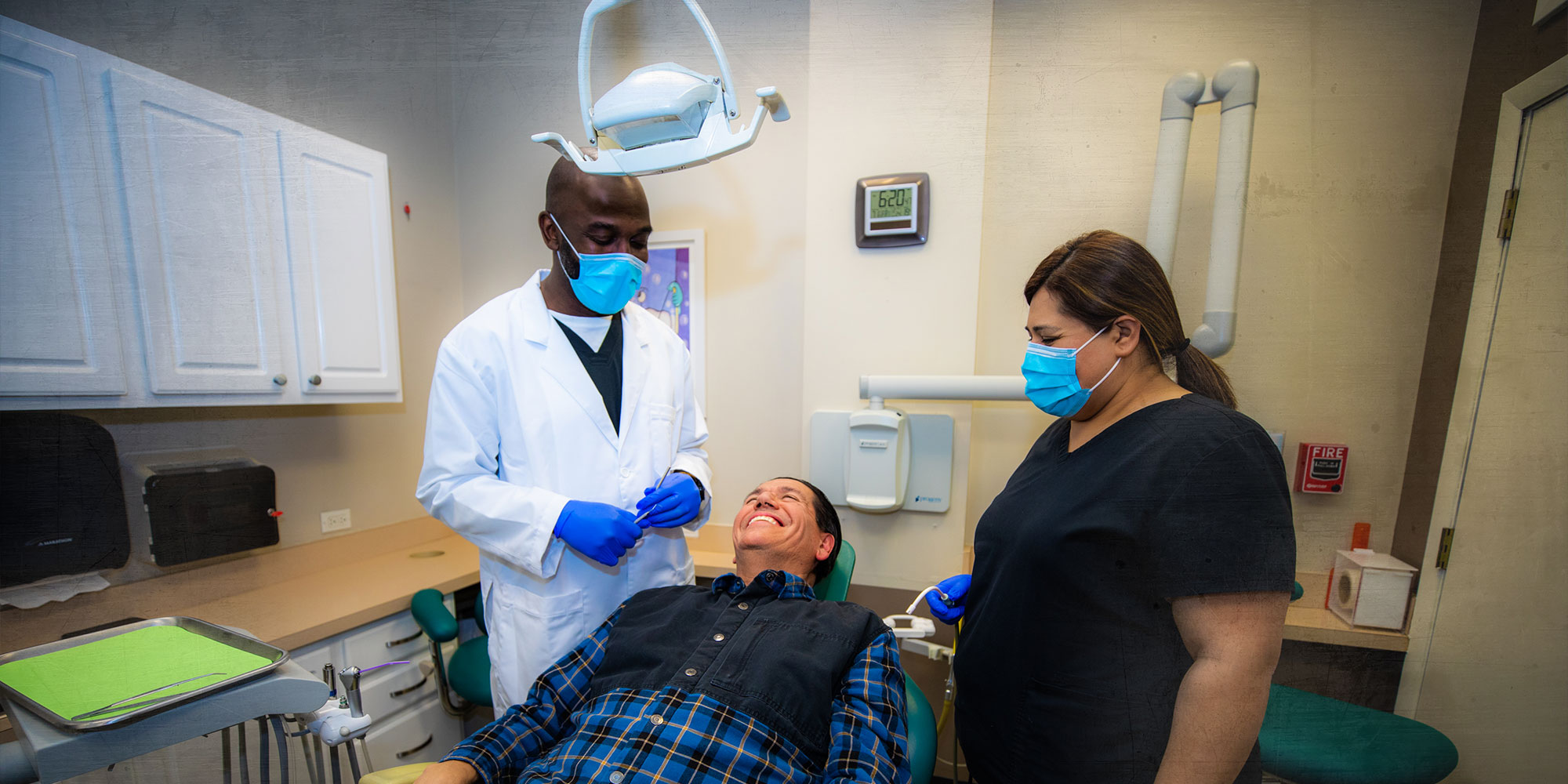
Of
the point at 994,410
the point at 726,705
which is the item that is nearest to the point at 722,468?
the point at 726,705

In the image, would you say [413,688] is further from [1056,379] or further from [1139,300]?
[1139,300]

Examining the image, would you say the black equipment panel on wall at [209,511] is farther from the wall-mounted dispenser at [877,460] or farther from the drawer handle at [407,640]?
the wall-mounted dispenser at [877,460]

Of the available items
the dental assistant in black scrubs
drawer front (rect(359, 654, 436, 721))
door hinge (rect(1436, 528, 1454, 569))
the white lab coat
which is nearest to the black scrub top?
the dental assistant in black scrubs

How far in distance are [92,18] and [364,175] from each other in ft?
0.91

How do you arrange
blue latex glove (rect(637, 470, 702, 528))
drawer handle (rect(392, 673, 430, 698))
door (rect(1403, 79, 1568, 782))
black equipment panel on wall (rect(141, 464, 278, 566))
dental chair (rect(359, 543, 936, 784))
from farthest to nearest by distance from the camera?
drawer handle (rect(392, 673, 430, 698)) → blue latex glove (rect(637, 470, 702, 528)) → dental chair (rect(359, 543, 936, 784)) → black equipment panel on wall (rect(141, 464, 278, 566)) → door (rect(1403, 79, 1568, 782))

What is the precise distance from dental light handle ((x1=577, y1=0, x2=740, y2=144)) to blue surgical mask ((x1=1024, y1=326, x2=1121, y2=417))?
492mm

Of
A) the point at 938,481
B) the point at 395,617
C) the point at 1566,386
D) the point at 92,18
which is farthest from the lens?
the point at 395,617

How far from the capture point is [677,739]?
2.57 ft

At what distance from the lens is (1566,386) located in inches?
15.1

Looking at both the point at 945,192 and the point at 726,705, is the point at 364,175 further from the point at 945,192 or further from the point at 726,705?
the point at 726,705

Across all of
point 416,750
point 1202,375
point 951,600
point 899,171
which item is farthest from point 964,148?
point 416,750

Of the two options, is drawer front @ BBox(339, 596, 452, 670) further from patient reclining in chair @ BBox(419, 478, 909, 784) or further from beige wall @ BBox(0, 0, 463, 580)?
patient reclining in chair @ BBox(419, 478, 909, 784)

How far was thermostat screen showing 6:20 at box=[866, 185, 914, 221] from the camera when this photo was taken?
0.63 meters

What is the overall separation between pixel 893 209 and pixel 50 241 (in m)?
0.99
